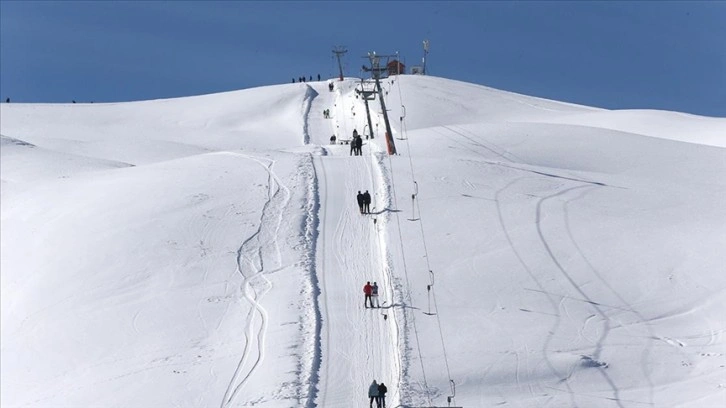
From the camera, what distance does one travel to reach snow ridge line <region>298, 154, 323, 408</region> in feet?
97.9

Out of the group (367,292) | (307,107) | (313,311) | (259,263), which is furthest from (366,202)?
(307,107)

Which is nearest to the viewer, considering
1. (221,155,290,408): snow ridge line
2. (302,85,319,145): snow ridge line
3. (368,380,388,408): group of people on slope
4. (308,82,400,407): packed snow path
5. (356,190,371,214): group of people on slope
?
(368,380,388,408): group of people on slope

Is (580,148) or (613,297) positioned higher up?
(580,148)

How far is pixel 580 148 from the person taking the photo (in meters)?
56.7

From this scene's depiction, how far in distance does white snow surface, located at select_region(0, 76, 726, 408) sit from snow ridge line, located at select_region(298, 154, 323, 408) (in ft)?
0.26

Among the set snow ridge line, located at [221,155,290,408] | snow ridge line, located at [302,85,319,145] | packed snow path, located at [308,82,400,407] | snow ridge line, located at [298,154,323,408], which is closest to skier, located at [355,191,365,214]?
packed snow path, located at [308,82,400,407]

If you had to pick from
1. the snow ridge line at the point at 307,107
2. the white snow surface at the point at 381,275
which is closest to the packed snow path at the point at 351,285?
the white snow surface at the point at 381,275

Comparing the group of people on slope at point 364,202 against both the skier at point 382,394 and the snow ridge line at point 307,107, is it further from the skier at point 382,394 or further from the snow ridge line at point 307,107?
the snow ridge line at point 307,107

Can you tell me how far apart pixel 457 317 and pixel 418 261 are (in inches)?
171

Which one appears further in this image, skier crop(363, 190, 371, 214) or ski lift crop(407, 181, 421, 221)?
skier crop(363, 190, 371, 214)

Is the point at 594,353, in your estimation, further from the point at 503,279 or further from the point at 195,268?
the point at 195,268

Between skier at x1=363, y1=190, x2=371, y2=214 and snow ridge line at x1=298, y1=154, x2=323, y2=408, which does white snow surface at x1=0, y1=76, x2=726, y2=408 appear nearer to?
snow ridge line at x1=298, y1=154, x2=323, y2=408

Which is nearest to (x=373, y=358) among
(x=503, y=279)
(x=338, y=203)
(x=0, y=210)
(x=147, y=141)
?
(x=503, y=279)

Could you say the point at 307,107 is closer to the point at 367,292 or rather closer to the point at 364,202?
the point at 364,202
